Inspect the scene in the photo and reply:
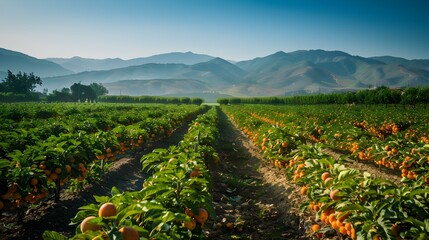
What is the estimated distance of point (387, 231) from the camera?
3.15m

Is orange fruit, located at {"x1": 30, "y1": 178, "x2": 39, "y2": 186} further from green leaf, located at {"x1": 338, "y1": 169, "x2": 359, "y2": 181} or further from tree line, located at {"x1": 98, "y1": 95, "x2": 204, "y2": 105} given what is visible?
tree line, located at {"x1": 98, "y1": 95, "x2": 204, "y2": 105}

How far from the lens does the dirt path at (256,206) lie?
575 cm

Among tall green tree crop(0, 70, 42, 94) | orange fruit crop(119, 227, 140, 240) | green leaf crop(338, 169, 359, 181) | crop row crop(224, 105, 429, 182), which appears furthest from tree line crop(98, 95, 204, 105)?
orange fruit crop(119, 227, 140, 240)

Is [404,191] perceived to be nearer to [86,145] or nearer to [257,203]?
[257,203]

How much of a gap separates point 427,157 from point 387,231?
4.12m

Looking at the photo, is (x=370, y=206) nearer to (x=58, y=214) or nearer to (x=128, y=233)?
(x=128, y=233)

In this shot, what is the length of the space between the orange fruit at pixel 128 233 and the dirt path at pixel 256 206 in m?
3.23

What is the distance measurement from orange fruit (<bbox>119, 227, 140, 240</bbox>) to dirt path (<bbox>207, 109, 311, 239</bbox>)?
3228mm

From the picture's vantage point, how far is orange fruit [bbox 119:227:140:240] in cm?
226

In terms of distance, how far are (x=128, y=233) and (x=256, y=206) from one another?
5.66 meters

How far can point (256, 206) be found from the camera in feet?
24.5

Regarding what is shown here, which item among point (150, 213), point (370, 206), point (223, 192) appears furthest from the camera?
point (223, 192)

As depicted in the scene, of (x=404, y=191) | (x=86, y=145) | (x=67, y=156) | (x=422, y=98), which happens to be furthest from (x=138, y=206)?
(x=422, y=98)

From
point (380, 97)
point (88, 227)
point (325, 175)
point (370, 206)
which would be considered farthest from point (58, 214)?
point (380, 97)
